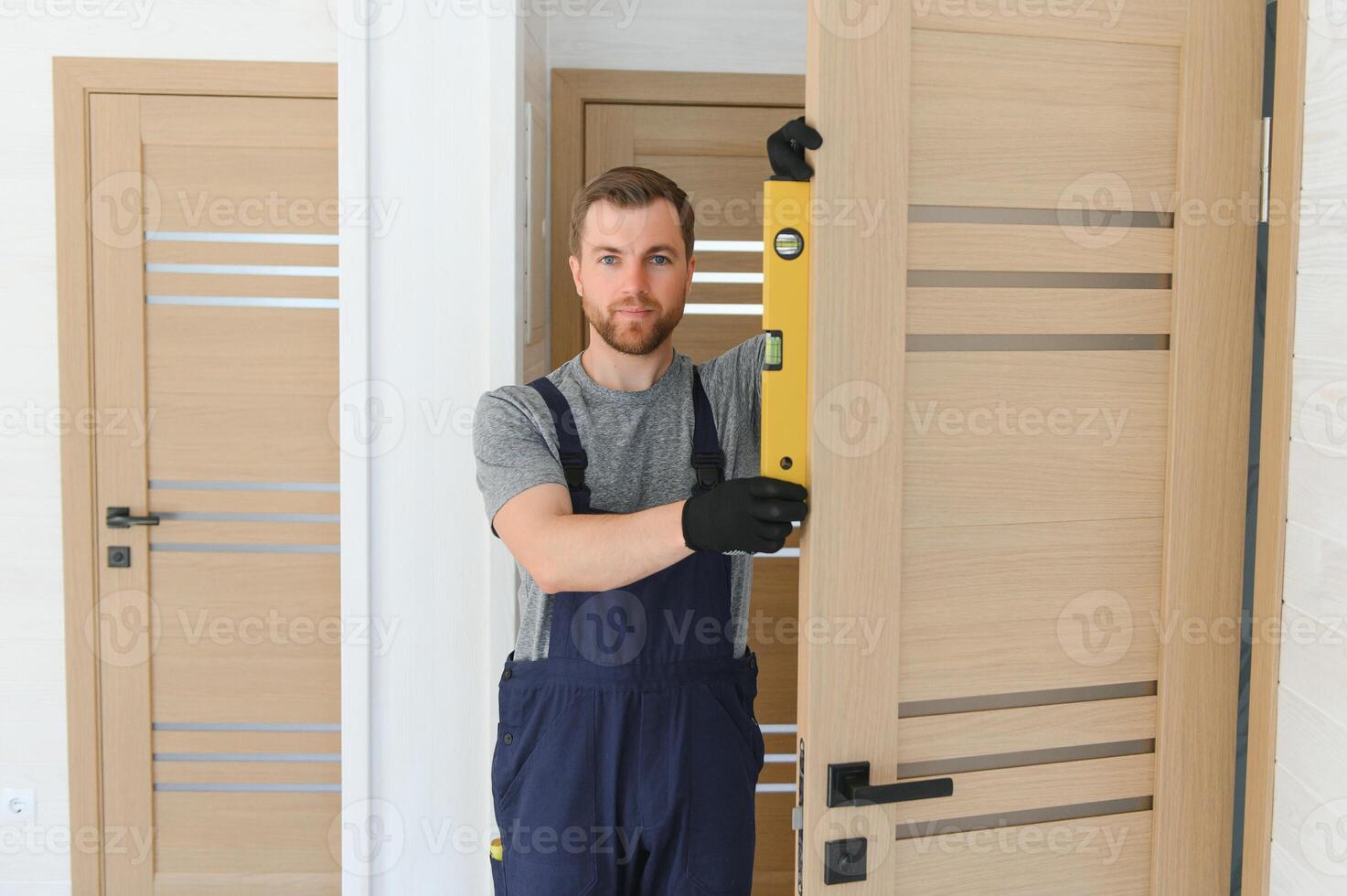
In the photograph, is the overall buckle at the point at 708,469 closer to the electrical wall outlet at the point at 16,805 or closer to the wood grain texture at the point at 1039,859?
the wood grain texture at the point at 1039,859

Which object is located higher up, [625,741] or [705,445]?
[705,445]

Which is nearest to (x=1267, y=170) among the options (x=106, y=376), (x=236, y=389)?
(x=236, y=389)

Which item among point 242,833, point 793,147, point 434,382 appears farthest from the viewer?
point 242,833

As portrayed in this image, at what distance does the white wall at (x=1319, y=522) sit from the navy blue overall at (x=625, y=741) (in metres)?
0.77

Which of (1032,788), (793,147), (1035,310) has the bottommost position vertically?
(1032,788)

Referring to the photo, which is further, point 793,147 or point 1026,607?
point 1026,607

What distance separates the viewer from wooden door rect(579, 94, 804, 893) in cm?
277

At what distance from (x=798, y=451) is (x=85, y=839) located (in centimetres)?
245

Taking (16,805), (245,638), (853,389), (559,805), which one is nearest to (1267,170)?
(853,389)

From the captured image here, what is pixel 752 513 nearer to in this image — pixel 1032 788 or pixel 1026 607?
A: pixel 1026 607

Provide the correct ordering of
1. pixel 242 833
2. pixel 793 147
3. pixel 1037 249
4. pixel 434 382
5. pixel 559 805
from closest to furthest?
pixel 793 147, pixel 1037 249, pixel 559 805, pixel 434 382, pixel 242 833

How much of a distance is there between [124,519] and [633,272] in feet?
5.75

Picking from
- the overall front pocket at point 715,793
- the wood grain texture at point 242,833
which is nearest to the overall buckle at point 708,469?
the overall front pocket at point 715,793

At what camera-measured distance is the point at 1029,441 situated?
1.43m
